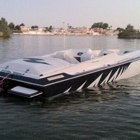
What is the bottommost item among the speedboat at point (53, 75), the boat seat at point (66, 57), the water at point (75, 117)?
the water at point (75, 117)

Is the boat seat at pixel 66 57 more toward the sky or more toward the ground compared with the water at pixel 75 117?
more toward the sky

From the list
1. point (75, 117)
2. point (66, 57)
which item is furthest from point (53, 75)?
point (66, 57)

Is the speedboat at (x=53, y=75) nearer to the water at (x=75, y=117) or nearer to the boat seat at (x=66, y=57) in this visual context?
the boat seat at (x=66, y=57)

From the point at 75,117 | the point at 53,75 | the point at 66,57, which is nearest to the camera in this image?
the point at 75,117

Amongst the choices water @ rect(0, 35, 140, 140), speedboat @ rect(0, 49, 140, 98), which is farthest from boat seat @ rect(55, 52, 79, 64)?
water @ rect(0, 35, 140, 140)

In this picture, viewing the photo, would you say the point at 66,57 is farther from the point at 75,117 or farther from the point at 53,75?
the point at 75,117

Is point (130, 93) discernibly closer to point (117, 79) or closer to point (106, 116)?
point (117, 79)

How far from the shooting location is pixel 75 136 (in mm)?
5719

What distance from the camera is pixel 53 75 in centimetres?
818

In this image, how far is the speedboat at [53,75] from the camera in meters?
8.00

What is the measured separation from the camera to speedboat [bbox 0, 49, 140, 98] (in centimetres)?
800

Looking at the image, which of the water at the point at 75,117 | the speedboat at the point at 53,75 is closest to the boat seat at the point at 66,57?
the speedboat at the point at 53,75

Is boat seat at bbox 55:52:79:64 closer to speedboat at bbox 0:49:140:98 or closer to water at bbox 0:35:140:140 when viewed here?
speedboat at bbox 0:49:140:98

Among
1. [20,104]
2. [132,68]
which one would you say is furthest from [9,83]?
[132,68]
